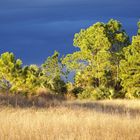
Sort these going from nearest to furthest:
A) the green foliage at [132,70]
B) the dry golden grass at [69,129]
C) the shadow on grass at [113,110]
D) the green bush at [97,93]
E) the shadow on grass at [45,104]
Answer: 1. the dry golden grass at [69,129]
2. the shadow on grass at [113,110]
3. the shadow on grass at [45,104]
4. the green foliage at [132,70]
5. the green bush at [97,93]

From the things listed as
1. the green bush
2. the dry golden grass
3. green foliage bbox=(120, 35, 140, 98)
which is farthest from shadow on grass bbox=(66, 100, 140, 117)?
the green bush

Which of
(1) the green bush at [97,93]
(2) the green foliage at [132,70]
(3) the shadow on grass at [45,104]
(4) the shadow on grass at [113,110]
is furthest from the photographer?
(1) the green bush at [97,93]

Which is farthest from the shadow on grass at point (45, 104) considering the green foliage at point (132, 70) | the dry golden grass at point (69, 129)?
the green foliage at point (132, 70)

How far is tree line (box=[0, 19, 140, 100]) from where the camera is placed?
46.1 m

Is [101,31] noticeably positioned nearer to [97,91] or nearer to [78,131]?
[97,91]

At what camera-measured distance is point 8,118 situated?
11961 millimetres

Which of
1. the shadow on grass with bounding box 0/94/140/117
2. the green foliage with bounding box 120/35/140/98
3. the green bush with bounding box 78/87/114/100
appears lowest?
the shadow on grass with bounding box 0/94/140/117

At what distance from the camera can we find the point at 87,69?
48000 mm

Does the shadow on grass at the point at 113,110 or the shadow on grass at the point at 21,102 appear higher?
the shadow on grass at the point at 21,102

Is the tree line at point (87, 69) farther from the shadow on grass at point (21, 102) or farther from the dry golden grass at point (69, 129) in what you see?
the dry golden grass at point (69, 129)

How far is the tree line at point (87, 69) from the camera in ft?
151

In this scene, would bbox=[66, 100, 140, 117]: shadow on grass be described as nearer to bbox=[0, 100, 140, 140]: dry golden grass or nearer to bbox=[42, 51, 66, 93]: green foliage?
bbox=[0, 100, 140, 140]: dry golden grass

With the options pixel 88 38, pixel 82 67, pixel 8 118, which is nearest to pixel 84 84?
pixel 82 67

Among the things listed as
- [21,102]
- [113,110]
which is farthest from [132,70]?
[21,102]
